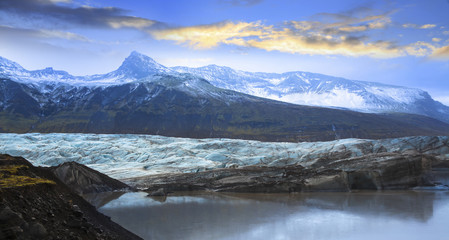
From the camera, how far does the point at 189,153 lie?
7444cm

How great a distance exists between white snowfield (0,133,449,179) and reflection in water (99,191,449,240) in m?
17.0

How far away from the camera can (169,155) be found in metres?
73.7

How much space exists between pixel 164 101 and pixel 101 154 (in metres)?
118

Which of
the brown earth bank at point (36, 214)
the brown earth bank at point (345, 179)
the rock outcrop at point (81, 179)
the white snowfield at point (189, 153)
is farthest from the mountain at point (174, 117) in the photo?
the brown earth bank at point (36, 214)

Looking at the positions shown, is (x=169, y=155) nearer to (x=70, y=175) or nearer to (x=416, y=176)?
(x=70, y=175)

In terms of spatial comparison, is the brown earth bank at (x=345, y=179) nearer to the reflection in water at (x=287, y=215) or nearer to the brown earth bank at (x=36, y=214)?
the reflection in water at (x=287, y=215)

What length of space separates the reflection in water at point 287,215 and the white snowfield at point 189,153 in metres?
17.0

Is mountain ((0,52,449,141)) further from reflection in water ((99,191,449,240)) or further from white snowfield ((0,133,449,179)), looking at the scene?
reflection in water ((99,191,449,240))

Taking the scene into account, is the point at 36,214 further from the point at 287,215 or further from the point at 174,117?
the point at 174,117

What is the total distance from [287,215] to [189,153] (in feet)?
156

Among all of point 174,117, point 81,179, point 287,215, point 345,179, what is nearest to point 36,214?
point 287,215

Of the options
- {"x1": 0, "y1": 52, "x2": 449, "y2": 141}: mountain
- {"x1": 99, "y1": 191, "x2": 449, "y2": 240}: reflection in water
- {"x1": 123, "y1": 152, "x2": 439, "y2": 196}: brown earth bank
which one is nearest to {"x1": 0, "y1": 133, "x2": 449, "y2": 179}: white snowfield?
{"x1": 123, "y1": 152, "x2": 439, "y2": 196}: brown earth bank

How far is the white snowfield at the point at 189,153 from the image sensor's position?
57812mm

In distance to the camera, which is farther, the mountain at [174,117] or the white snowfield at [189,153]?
the mountain at [174,117]
